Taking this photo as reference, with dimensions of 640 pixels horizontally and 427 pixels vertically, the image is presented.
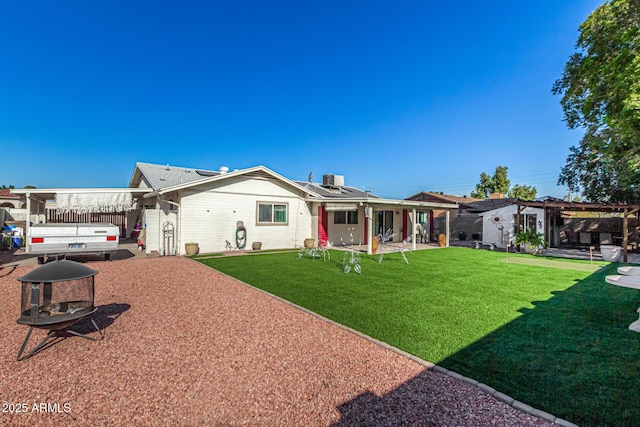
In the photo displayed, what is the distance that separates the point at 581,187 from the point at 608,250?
286 inches

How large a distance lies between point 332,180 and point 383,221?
4.85 metres

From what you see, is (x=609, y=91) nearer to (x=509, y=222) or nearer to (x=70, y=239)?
(x=509, y=222)

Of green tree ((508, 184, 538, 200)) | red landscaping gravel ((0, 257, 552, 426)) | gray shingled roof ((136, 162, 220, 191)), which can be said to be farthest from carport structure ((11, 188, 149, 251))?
green tree ((508, 184, 538, 200))

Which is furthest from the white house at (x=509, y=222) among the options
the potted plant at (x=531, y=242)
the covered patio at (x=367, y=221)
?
the covered patio at (x=367, y=221)

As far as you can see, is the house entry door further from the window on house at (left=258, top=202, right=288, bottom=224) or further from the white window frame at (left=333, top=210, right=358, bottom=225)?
the window on house at (left=258, top=202, right=288, bottom=224)

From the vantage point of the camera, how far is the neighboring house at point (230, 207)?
42.0 ft

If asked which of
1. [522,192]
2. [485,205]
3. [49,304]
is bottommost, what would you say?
[49,304]

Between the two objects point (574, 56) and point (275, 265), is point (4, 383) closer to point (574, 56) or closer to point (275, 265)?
point (275, 265)

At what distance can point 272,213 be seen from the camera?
15766 mm

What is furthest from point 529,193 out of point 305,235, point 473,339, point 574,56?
point 473,339

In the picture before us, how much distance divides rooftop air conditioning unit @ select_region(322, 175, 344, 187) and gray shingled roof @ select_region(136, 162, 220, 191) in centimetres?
725

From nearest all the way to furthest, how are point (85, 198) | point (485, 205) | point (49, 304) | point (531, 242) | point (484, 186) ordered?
point (49, 304), point (85, 198), point (531, 242), point (485, 205), point (484, 186)

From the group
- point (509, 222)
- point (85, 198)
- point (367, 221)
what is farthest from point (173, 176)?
point (509, 222)

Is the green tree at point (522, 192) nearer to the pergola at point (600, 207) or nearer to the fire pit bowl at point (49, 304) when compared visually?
the pergola at point (600, 207)
